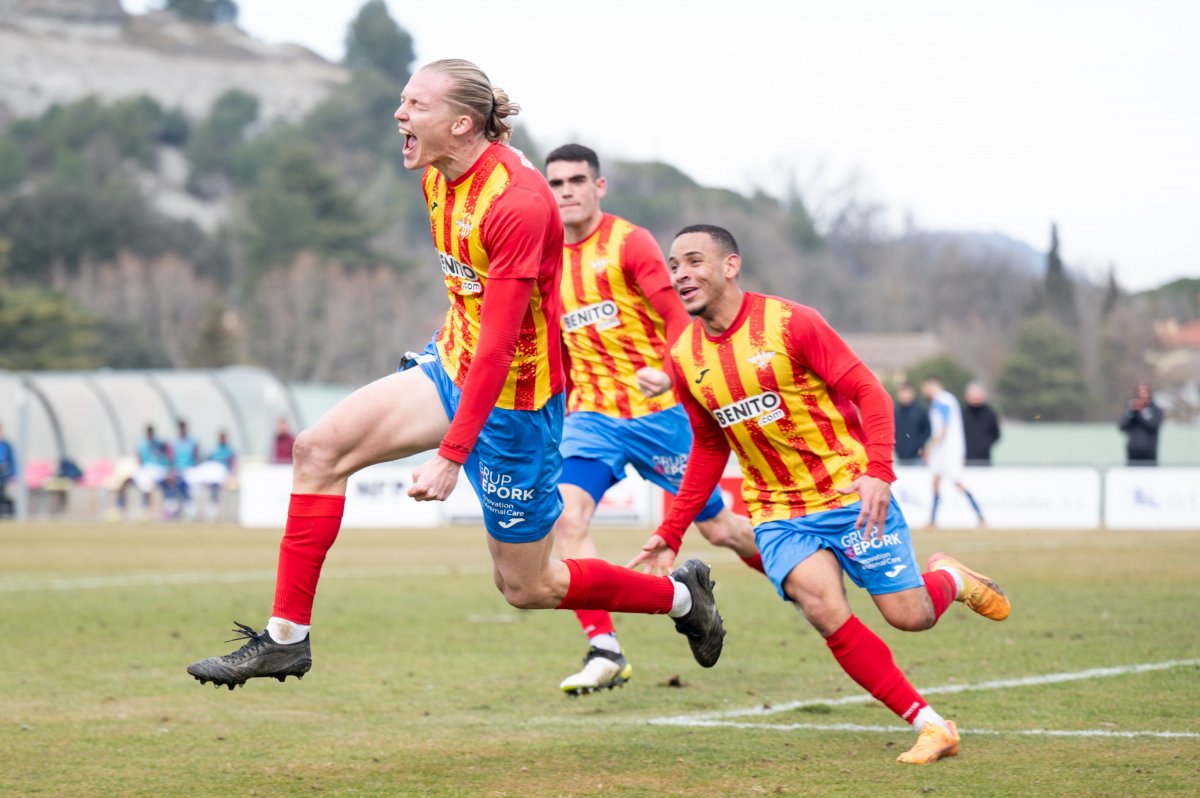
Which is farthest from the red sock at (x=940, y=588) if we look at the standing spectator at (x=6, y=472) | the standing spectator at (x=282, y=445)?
the standing spectator at (x=6, y=472)

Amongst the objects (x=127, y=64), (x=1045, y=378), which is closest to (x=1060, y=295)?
(x=1045, y=378)

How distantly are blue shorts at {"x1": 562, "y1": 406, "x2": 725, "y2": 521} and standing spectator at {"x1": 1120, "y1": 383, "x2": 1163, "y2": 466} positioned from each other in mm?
16087

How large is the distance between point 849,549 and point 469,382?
1.89 metres

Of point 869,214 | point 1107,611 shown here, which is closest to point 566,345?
point 1107,611

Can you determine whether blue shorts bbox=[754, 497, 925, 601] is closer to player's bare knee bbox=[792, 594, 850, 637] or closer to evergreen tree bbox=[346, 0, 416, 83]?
player's bare knee bbox=[792, 594, 850, 637]

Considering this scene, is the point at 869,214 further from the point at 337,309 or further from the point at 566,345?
the point at 566,345

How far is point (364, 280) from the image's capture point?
7294 centimetres

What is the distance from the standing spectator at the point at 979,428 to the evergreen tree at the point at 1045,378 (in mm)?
35957

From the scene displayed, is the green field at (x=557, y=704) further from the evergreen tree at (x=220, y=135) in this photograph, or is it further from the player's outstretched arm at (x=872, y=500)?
the evergreen tree at (x=220, y=135)

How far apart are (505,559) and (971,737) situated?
84.7 inches

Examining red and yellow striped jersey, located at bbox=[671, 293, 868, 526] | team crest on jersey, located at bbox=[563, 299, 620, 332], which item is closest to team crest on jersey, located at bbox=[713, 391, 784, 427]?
red and yellow striped jersey, located at bbox=[671, 293, 868, 526]

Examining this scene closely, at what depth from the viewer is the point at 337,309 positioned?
227 feet

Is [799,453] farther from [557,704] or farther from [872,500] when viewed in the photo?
[557,704]

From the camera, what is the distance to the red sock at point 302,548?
231 inches
